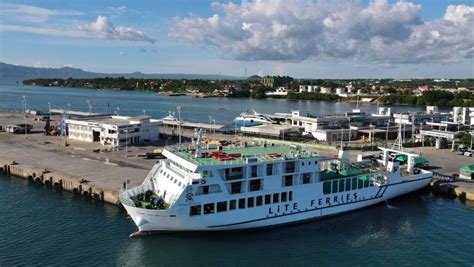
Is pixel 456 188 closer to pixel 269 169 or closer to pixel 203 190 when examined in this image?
pixel 269 169

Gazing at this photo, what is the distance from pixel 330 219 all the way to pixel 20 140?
166 feet

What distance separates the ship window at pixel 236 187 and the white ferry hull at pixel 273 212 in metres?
1.34

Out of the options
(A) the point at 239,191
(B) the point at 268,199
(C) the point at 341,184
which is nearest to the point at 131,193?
(A) the point at 239,191

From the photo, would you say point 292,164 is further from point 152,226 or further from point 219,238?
point 152,226

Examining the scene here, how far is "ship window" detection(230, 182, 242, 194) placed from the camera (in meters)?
30.3

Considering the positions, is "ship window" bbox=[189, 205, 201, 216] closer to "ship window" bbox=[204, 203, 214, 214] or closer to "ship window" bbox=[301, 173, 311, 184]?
"ship window" bbox=[204, 203, 214, 214]

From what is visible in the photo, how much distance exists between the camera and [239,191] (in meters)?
30.5

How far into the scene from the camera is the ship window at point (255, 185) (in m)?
30.9

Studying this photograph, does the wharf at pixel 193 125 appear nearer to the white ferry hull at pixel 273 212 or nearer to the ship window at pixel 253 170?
the white ferry hull at pixel 273 212

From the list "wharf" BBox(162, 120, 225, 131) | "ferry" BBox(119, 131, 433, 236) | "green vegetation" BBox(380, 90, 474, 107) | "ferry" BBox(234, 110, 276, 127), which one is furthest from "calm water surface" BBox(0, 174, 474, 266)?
"green vegetation" BBox(380, 90, 474, 107)

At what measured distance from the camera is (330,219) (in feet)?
114

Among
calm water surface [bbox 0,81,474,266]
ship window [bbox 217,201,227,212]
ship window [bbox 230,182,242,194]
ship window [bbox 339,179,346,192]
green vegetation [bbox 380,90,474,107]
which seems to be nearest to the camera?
calm water surface [bbox 0,81,474,266]

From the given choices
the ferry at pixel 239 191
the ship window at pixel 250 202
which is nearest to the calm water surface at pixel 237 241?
the ferry at pixel 239 191

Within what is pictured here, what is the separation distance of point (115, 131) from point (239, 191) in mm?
35415
